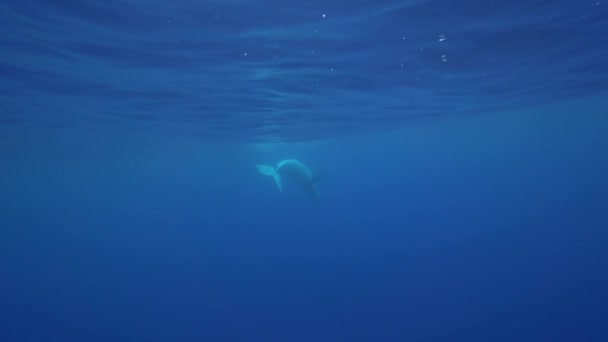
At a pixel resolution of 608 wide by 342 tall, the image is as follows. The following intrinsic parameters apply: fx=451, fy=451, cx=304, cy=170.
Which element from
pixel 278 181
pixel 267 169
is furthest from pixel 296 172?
pixel 267 169

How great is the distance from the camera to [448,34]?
11867 mm

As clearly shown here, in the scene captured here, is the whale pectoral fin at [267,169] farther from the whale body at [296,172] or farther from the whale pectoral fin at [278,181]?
the whale pectoral fin at [278,181]

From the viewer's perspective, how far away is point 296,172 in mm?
22812

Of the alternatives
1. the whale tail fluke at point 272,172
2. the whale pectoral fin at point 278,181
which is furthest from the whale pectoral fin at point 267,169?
the whale pectoral fin at point 278,181

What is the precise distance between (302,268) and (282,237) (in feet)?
69.0

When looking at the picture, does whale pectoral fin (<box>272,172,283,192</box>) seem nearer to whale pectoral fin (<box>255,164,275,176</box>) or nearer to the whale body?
the whale body

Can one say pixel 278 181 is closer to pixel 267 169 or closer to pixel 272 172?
pixel 272 172

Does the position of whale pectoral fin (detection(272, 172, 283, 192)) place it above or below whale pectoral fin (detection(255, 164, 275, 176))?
below

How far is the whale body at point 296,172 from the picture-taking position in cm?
2238

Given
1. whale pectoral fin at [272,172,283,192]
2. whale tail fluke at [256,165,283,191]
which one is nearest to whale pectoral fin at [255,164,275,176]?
whale tail fluke at [256,165,283,191]

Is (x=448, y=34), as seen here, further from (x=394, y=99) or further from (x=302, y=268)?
(x=302, y=268)

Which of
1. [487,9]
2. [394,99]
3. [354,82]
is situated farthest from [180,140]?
[487,9]

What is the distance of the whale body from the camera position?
22375 millimetres

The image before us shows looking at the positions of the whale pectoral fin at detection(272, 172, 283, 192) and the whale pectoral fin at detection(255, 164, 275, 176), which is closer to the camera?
the whale pectoral fin at detection(272, 172, 283, 192)
